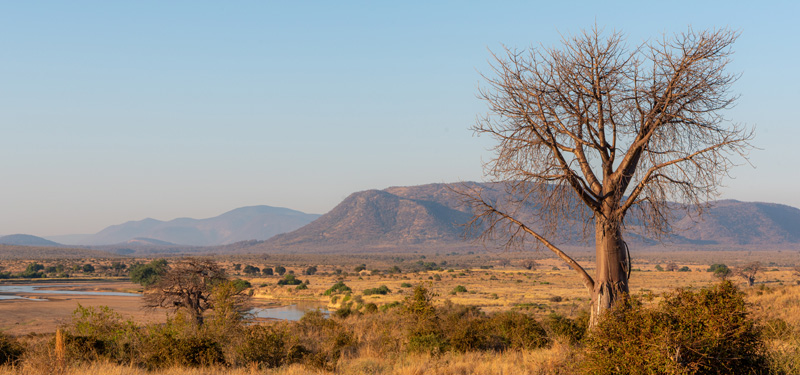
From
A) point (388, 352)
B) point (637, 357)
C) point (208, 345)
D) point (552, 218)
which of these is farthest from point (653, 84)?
point (208, 345)

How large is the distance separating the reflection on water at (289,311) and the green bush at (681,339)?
1380 inches

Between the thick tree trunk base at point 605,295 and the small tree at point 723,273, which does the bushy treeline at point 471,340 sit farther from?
the small tree at point 723,273

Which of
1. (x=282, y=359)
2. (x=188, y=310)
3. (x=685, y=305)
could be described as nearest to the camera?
(x=685, y=305)

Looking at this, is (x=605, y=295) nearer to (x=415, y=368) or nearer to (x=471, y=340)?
(x=415, y=368)

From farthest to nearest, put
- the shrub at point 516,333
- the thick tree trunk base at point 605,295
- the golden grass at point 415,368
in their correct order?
the shrub at point 516,333 < the golden grass at point 415,368 < the thick tree trunk base at point 605,295

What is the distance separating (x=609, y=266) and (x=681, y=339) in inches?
132

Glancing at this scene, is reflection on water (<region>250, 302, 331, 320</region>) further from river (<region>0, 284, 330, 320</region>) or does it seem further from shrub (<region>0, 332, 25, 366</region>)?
shrub (<region>0, 332, 25, 366</region>)

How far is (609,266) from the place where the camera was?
11500 mm

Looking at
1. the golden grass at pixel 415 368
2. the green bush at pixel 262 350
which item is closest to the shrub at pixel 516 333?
the golden grass at pixel 415 368

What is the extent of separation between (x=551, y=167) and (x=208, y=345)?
898 cm

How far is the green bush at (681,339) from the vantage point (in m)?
8.12

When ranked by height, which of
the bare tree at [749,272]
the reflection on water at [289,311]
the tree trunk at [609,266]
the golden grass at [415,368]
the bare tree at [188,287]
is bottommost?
the reflection on water at [289,311]

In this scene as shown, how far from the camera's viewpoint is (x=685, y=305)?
9.25 meters

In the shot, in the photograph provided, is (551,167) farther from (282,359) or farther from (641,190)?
(282,359)
